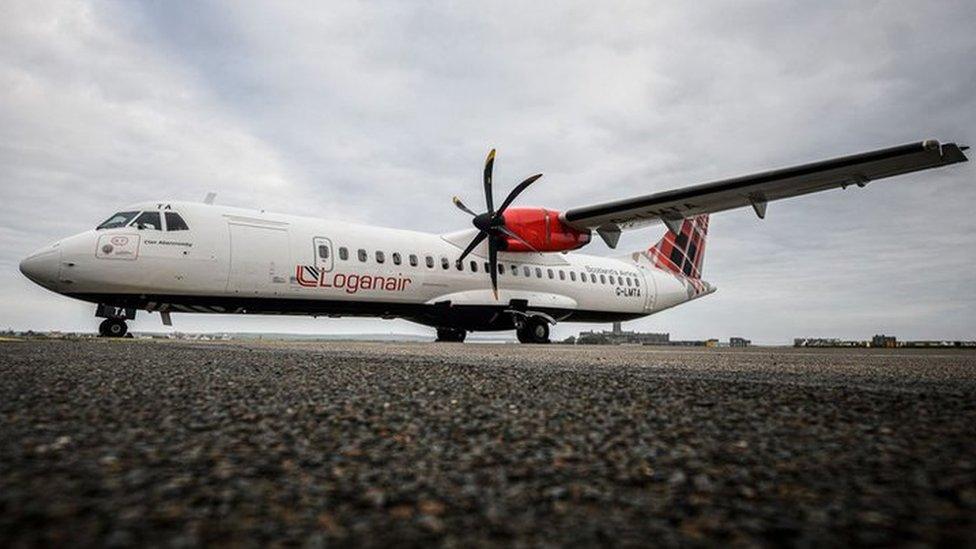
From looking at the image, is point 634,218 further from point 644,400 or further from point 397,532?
point 397,532

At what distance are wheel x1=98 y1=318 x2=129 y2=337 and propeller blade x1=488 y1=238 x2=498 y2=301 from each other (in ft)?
31.0

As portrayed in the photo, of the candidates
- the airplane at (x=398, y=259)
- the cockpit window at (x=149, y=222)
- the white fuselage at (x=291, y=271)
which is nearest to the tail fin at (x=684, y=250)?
the airplane at (x=398, y=259)

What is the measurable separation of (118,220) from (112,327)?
91.7 inches

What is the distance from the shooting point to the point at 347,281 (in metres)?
14.5

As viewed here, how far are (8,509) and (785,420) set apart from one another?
2.60 meters

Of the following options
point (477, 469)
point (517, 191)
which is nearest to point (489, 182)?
point (517, 191)

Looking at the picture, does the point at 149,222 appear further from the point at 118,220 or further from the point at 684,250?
the point at 684,250

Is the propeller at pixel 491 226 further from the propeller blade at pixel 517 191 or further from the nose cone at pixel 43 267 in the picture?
the nose cone at pixel 43 267

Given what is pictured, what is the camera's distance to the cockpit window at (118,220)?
40.2 ft

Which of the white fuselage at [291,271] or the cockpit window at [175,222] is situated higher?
the cockpit window at [175,222]

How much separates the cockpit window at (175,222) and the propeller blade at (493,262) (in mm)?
8105

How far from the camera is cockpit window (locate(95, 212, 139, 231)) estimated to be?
12.3 metres

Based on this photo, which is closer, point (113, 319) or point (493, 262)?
point (113, 319)

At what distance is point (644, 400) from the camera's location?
3.02 m
